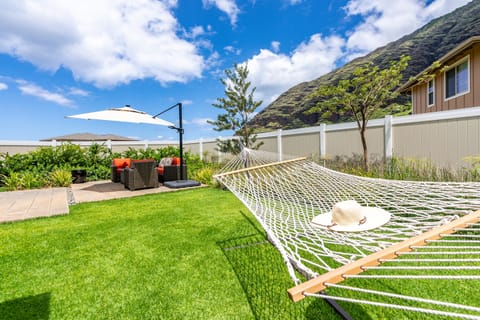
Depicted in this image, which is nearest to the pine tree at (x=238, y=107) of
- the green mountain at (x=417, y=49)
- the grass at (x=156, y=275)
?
the grass at (x=156, y=275)

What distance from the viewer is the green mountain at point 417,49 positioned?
20.1 m

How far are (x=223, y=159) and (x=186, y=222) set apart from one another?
623cm

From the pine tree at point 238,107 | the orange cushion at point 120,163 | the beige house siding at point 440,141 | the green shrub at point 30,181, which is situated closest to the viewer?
the beige house siding at point 440,141

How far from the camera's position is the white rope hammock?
1052 mm

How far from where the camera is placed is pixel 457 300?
1632mm

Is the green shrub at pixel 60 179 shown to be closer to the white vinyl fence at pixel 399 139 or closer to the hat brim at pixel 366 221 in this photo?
the white vinyl fence at pixel 399 139

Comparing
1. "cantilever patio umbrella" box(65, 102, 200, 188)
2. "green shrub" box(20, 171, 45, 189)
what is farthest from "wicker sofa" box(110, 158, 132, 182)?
"cantilever patio umbrella" box(65, 102, 200, 188)

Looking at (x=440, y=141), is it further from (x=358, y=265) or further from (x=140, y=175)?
(x=140, y=175)

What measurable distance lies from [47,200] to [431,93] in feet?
41.9

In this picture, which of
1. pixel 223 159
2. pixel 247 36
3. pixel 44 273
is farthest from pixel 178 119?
pixel 247 36

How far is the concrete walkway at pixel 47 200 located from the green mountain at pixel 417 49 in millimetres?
10879

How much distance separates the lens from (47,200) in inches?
193

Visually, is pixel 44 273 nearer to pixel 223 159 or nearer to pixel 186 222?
pixel 186 222

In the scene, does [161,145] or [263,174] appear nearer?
[263,174]
